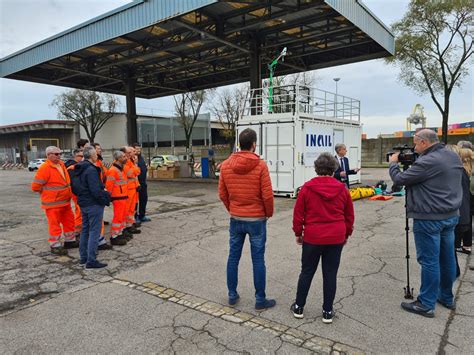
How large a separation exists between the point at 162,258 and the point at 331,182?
11.2 ft

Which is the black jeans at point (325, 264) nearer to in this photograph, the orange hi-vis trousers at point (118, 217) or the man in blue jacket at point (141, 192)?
the orange hi-vis trousers at point (118, 217)

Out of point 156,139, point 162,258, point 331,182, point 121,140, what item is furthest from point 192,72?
point 121,140

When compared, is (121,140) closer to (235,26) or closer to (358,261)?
(235,26)

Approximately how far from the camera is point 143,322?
3.56 meters

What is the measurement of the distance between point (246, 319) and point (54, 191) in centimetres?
406

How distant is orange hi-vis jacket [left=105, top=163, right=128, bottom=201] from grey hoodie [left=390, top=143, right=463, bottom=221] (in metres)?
4.83

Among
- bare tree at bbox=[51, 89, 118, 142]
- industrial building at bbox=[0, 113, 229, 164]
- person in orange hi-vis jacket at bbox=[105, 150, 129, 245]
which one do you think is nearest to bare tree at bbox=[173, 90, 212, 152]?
industrial building at bbox=[0, 113, 229, 164]

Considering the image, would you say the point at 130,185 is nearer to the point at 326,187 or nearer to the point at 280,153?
the point at 326,187

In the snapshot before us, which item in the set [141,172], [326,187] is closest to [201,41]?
[141,172]

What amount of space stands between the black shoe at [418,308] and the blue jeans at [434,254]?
41 millimetres

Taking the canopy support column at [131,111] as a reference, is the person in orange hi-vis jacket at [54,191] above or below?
below

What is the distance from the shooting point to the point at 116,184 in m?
6.38

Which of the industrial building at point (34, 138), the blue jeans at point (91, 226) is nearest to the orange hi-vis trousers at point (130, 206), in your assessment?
the blue jeans at point (91, 226)

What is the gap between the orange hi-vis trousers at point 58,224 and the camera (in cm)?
585
